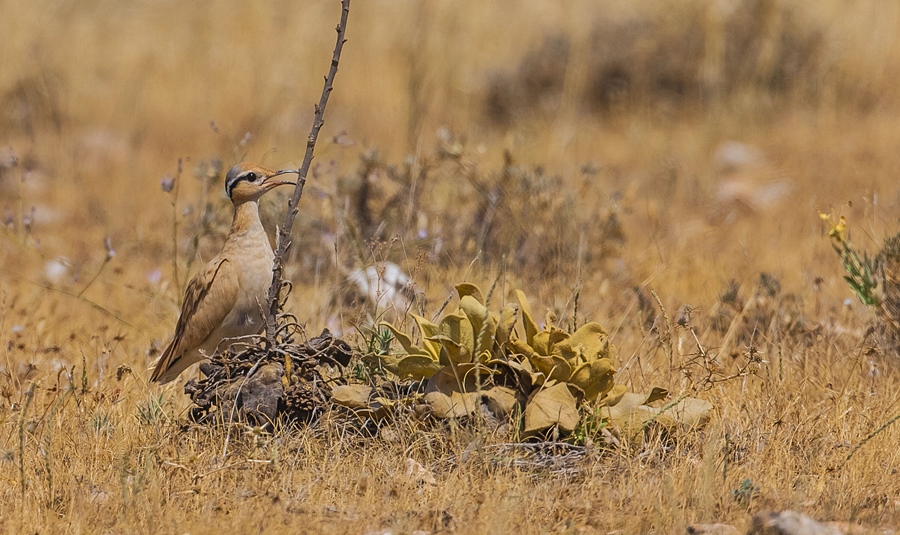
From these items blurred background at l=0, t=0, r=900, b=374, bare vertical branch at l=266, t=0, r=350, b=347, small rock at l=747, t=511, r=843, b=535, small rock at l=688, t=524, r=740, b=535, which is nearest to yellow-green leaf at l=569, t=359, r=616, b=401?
small rock at l=688, t=524, r=740, b=535

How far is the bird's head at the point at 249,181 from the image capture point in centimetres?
483

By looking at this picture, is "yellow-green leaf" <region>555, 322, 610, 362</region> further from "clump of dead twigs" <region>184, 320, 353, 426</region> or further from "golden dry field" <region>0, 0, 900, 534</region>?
"clump of dead twigs" <region>184, 320, 353, 426</region>

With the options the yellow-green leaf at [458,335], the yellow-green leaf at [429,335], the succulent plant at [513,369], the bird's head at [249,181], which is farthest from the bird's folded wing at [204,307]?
the yellow-green leaf at [458,335]

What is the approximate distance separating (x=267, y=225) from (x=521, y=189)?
1696 mm

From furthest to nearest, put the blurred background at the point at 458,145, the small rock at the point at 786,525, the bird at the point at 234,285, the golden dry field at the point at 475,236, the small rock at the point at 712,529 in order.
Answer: the blurred background at the point at 458,145 → the bird at the point at 234,285 → the golden dry field at the point at 475,236 → the small rock at the point at 712,529 → the small rock at the point at 786,525

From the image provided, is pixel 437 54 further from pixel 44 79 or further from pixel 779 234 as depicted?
pixel 779 234

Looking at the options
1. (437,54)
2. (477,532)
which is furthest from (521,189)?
(437,54)

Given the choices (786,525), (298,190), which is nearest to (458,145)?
(298,190)

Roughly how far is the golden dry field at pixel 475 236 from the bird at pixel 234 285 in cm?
17

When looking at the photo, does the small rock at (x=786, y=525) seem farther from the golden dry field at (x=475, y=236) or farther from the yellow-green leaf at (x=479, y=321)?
the yellow-green leaf at (x=479, y=321)

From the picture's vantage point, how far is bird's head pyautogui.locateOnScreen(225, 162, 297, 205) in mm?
4828

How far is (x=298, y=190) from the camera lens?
3781 mm

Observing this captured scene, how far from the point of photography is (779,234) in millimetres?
7703

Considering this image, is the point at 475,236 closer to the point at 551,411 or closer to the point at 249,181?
the point at 249,181
